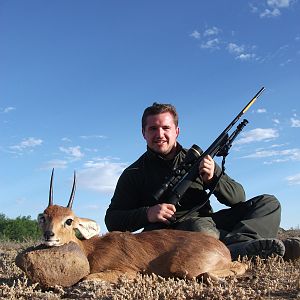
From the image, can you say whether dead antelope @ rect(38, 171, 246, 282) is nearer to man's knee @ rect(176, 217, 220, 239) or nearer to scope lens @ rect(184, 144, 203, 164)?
man's knee @ rect(176, 217, 220, 239)

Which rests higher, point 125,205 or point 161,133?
point 161,133

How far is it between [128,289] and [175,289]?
47 centimetres

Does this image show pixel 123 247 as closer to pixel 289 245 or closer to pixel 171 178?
pixel 171 178

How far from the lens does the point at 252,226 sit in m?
7.27

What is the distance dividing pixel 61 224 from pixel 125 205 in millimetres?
2213

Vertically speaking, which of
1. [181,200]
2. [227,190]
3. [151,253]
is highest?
[227,190]

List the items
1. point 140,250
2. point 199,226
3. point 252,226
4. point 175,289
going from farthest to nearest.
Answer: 1. point 252,226
2. point 199,226
3. point 140,250
4. point 175,289

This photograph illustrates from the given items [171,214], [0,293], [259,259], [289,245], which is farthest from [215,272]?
[0,293]

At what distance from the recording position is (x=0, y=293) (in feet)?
16.2

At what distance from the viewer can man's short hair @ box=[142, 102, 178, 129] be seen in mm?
7664

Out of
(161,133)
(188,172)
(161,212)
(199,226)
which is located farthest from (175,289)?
(161,133)

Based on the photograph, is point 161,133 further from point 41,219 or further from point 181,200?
point 41,219

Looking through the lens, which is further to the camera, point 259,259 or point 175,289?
point 259,259

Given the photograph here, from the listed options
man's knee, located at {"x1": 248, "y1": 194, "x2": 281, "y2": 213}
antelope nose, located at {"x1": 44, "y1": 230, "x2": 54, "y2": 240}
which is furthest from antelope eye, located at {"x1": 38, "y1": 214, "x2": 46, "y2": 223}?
man's knee, located at {"x1": 248, "y1": 194, "x2": 281, "y2": 213}
